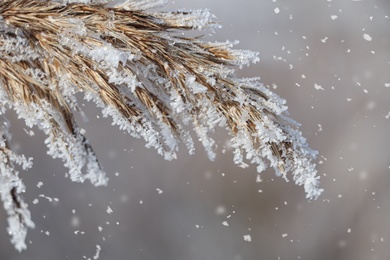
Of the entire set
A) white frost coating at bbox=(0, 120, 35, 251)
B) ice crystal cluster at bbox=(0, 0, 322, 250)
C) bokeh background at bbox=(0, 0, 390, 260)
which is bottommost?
bokeh background at bbox=(0, 0, 390, 260)

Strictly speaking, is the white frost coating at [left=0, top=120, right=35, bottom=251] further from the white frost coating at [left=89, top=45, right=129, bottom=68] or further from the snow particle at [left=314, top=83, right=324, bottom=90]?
the snow particle at [left=314, top=83, right=324, bottom=90]

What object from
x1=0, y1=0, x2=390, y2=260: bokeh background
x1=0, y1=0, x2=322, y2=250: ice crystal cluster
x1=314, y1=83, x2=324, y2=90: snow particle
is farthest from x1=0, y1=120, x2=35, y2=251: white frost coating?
x1=314, y1=83, x2=324, y2=90: snow particle

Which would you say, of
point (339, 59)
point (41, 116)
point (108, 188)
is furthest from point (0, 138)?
point (339, 59)

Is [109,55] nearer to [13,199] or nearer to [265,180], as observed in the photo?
[13,199]

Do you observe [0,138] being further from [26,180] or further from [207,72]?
[26,180]

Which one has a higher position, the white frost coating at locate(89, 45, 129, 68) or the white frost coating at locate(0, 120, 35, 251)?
the white frost coating at locate(89, 45, 129, 68)

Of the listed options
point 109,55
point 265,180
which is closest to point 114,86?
point 109,55
